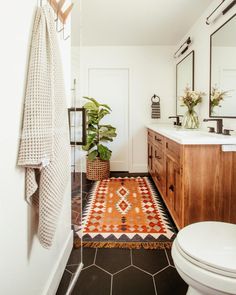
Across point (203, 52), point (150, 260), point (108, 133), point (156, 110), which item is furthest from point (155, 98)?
point (150, 260)

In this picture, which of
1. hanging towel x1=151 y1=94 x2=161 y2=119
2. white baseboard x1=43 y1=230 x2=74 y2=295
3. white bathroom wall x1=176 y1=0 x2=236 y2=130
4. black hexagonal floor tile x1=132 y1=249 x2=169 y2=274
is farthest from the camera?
hanging towel x1=151 y1=94 x2=161 y2=119

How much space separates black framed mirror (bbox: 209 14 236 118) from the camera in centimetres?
210

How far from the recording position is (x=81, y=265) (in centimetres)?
163

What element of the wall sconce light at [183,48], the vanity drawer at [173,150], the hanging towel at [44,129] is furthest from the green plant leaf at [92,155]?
the hanging towel at [44,129]

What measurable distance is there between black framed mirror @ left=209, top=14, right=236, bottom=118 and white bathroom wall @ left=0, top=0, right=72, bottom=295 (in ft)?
5.79

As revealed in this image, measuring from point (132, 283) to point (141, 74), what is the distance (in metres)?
3.36

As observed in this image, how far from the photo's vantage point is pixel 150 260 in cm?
171

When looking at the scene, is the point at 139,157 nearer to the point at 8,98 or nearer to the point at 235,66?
the point at 235,66

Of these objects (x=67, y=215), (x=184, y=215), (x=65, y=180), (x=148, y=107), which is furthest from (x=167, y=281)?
(x=148, y=107)

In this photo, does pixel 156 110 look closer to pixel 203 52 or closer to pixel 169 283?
pixel 203 52

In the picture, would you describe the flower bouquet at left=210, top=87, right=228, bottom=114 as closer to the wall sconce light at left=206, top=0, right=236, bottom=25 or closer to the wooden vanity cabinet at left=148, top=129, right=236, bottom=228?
the wall sconce light at left=206, top=0, right=236, bottom=25

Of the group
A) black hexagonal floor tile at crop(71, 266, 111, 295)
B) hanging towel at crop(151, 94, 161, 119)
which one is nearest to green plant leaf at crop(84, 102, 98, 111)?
hanging towel at crop(151, 94, 161, 119)

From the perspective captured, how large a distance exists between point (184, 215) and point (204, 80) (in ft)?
5.54

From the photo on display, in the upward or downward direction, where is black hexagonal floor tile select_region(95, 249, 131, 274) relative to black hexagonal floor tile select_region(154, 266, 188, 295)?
upward
